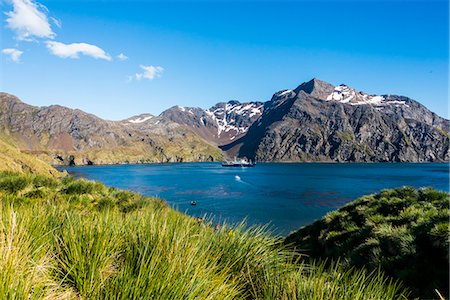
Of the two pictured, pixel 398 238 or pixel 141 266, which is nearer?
pixel 141 266

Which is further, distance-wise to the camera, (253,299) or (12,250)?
(253,299)

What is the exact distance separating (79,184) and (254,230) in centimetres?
1959

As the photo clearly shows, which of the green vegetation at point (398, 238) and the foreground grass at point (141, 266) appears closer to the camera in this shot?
the foreground grass at point (141, 266)

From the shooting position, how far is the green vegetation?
835 centimetres

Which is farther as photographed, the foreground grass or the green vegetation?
the green vegetation

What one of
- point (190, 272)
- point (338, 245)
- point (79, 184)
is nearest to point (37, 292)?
point (190, 272)

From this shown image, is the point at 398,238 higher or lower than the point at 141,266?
lower

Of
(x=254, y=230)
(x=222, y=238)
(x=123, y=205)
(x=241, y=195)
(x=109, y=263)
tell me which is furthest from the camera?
(x=241, y=195)

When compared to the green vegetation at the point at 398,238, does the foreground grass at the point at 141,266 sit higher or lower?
higher

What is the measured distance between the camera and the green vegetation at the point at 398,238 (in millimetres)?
8352

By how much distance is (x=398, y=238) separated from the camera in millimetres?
9766

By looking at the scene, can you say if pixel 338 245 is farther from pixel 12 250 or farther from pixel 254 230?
pixel 12 250

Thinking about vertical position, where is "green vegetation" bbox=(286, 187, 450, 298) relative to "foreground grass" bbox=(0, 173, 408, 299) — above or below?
below

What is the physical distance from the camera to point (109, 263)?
148 inches
